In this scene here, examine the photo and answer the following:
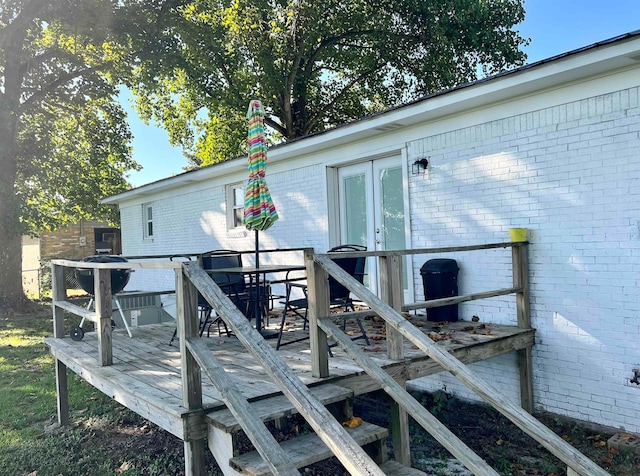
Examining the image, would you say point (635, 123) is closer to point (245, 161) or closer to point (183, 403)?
point (183, 403)

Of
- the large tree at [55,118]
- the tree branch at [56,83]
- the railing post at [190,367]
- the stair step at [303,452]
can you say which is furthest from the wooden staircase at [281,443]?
the tree branch at [56,83]

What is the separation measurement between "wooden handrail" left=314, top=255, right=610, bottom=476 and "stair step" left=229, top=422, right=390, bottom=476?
808 millimetres

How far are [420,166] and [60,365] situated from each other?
4.66 m

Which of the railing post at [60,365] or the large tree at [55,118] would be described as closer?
the railing post at [60,365]

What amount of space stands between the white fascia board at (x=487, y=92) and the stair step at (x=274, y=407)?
323 centimetres

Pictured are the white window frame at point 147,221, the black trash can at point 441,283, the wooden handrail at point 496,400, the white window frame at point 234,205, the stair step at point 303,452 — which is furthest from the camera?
the white window frame at point 147,221

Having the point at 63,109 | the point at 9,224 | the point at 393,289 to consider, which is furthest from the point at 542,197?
the point at 63,109

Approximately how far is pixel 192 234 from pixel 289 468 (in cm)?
933

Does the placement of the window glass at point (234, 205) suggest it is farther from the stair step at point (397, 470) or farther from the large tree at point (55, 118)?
the stair step at point (397, 470)

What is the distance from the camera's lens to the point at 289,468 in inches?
81.5

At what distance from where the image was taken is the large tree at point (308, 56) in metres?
13.5

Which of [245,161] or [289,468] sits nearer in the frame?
[289,468]

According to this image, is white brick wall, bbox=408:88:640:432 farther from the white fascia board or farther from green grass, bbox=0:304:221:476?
green grass, bbox=0:304:221:476

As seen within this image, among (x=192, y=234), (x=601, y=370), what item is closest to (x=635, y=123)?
(x=601, y=370)
